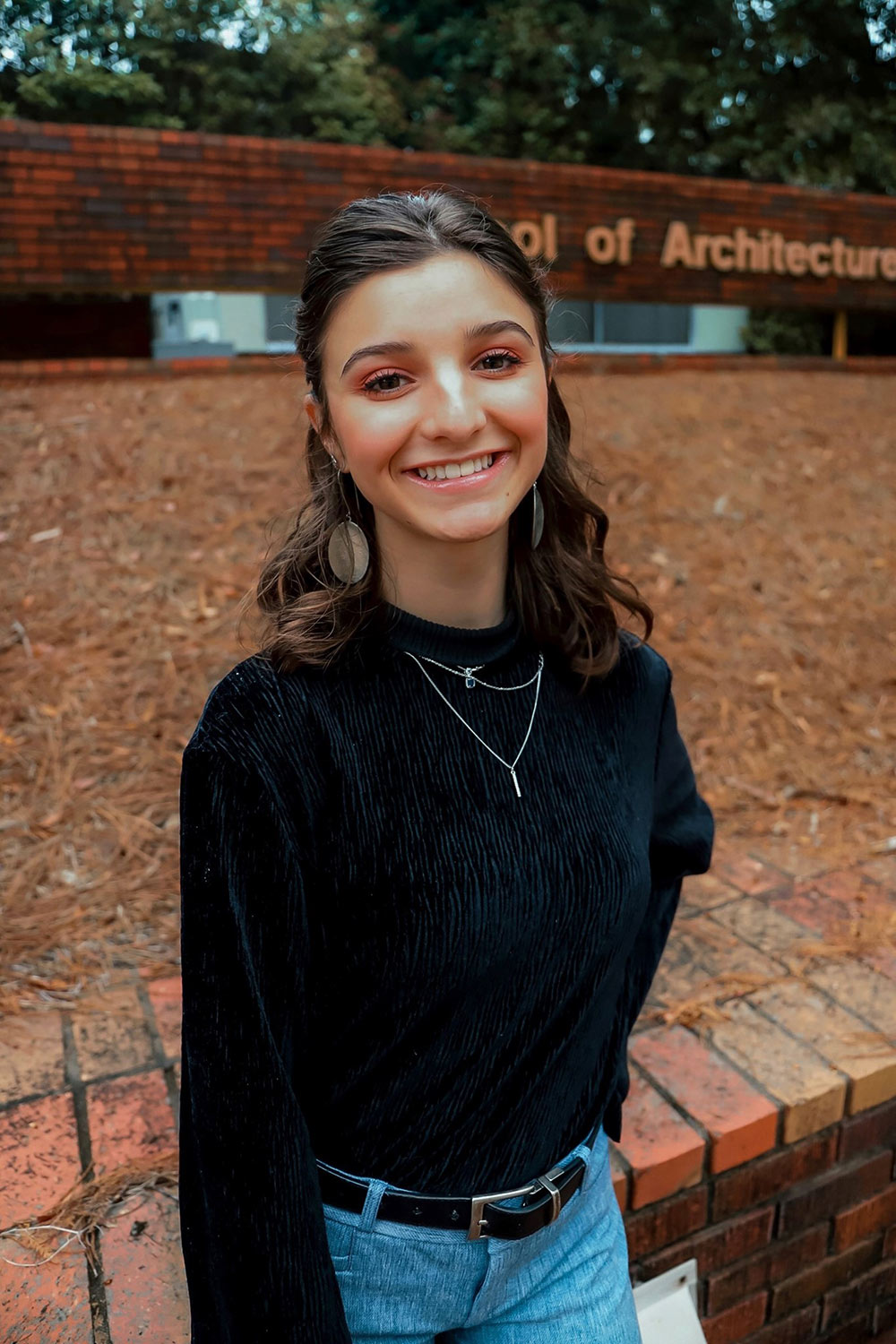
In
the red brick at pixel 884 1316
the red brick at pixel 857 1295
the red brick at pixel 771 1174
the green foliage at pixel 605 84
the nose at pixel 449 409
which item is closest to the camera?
the nose at pixel 449 409

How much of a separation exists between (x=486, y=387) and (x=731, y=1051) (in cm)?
133

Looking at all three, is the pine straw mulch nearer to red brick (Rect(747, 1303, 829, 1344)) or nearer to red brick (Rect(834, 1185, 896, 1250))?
red brick (Rect(834, 1185, 896, 1250))

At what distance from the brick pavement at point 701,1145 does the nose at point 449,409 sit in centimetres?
117

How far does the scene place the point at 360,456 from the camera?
1.13 meters

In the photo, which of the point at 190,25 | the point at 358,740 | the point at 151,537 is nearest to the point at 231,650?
the point at 151,537

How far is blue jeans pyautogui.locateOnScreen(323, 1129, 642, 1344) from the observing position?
1130 mm

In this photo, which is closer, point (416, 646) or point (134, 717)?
point (416, 646)

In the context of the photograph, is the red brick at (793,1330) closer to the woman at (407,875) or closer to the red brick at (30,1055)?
the woman at (407,875)

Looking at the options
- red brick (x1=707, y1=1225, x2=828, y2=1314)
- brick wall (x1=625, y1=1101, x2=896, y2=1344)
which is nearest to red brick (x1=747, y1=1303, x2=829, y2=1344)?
brick wall (x1=625, y1=1101, x2=896, y2=1344)

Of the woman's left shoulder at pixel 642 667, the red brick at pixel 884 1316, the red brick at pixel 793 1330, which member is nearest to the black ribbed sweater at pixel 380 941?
the woman's left shoulder at pixel 642 667

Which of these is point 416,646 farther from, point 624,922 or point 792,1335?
point 792,1335

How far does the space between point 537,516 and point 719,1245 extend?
131 centimetres

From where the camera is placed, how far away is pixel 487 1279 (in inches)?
45.8

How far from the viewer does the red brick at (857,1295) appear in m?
1.96
